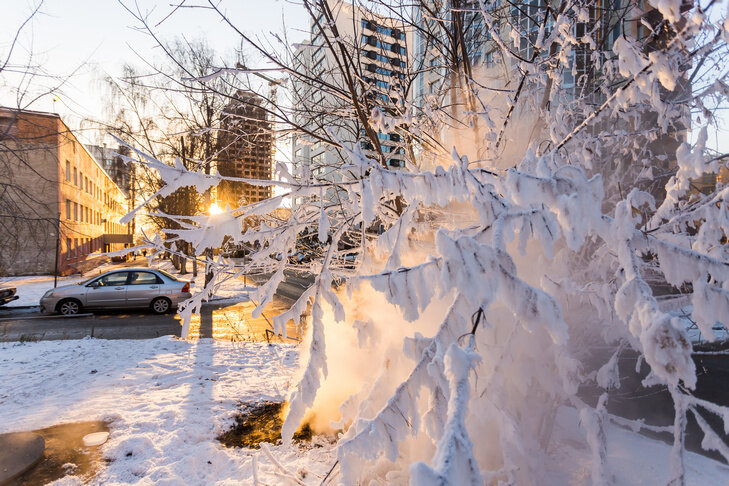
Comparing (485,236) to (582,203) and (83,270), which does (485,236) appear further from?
(83,270)

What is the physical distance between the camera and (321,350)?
2064 millimetres

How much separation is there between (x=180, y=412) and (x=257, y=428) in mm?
1078

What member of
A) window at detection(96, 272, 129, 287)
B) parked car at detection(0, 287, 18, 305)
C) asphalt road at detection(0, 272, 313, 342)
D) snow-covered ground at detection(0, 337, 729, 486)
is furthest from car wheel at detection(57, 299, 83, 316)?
snow-covered ground at detection(0, 337, 729, 486)

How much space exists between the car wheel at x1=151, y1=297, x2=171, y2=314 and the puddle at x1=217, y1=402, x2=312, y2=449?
938 cm

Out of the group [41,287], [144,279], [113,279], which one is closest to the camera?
[113,279]

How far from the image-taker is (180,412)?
4.72 m

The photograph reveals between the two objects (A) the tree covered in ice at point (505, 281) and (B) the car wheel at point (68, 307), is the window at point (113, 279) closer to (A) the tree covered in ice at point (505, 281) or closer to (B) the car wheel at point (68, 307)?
(B) the car wheel at point (68, 307)

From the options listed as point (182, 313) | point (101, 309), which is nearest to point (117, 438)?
point (182, 313)

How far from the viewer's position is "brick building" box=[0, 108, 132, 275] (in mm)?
4094

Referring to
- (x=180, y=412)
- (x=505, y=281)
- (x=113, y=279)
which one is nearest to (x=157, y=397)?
(x=180, y=412)

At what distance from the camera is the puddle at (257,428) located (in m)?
4.16

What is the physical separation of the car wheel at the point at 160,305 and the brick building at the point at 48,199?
275 centimetres

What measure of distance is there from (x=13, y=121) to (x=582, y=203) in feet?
17.0

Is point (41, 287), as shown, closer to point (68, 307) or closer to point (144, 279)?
point (68, 307)
